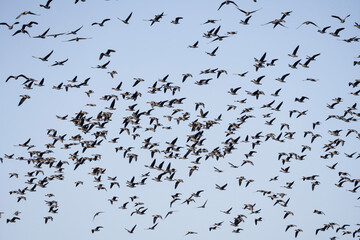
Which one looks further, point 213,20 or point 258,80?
point 258,80

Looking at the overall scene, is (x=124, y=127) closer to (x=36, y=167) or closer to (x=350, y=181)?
(x=36, y=167)

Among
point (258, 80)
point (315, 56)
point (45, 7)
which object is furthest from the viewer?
point (258, 80)

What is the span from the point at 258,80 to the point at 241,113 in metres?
8.14

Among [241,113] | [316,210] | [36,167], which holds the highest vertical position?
[241,113]

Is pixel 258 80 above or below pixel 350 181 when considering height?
above

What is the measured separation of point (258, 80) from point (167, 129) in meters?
12.8

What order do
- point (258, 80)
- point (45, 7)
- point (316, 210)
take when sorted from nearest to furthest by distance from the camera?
point (45, 7), point (258, 80), point (316, 210)

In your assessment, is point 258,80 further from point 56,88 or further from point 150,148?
point 56,88

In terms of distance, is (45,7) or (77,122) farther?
(77,122)

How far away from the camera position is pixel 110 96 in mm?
66375

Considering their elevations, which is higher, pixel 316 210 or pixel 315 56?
pixel 315 56

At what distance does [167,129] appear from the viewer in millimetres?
69062

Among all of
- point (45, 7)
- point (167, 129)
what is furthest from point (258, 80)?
point (45, 7)

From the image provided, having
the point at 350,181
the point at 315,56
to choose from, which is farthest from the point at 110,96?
the point at 350,181
